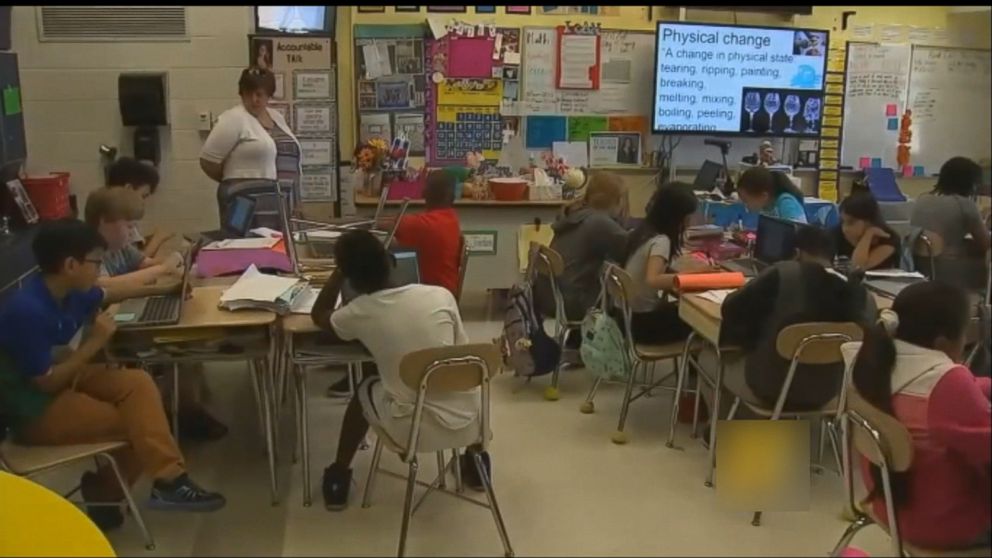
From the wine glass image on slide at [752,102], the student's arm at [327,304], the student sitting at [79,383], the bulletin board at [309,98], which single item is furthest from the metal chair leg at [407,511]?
the wine glass image on slide at [752,102]

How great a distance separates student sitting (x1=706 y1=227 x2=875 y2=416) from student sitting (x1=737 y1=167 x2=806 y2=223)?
2.20 feet

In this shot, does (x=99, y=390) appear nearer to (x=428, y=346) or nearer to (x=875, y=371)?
(x=428, y=346)

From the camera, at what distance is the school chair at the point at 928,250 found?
5.85ft

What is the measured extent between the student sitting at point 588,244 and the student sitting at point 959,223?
1.35 meters

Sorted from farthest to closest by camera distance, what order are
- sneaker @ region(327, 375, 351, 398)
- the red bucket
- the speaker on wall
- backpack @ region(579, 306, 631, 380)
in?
the speaker on wall
the red bucket
sneaker @ region(327, 375, 351, 398)
backpack @ region(579, 306, 631, 380)

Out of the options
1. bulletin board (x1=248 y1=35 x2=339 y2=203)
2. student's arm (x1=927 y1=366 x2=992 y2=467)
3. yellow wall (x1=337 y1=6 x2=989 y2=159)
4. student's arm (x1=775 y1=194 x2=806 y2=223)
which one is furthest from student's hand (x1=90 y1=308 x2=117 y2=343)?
yellow wall (x1=337 y1=6 x2=989 y2=159)

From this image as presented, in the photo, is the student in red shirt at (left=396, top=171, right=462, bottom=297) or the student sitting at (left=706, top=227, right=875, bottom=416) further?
the student in red shirt at (left=396, top=171, right=462, bottom=297)

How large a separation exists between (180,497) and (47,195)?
1930 mm

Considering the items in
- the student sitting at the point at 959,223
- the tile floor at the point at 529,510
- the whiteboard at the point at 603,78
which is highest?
the whiteboard at the point at 603,78

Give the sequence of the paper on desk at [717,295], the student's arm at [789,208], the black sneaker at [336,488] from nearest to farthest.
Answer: the black sneaker at [336,488], the paper on desk at [717,295], the student's arm at [789,208]

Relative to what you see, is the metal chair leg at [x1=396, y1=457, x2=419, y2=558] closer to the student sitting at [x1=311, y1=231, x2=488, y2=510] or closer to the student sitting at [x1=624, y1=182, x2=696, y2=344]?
the student sitting at [x1=311, y1=231, x2=488, y2=510]

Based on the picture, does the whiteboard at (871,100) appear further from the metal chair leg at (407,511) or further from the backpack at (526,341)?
the metal chair leg at (407,511)

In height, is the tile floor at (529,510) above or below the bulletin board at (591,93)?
below

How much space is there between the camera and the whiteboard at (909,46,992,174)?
6.10ft
